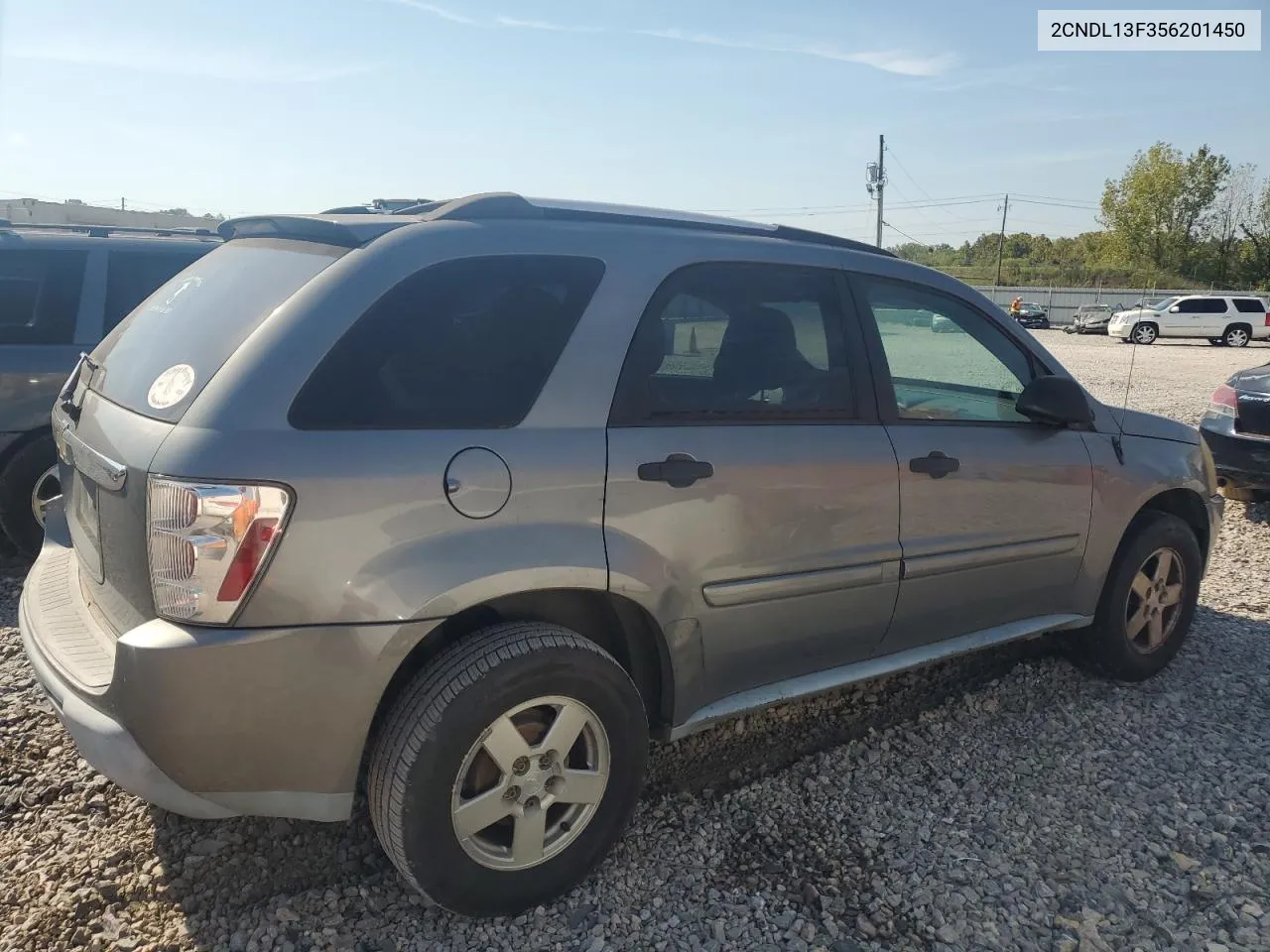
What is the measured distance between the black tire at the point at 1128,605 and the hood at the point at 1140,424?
1.16 ft

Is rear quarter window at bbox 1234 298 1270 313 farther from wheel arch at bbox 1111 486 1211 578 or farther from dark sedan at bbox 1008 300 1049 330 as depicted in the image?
wheel arch at bbox 1111 486 1211 578

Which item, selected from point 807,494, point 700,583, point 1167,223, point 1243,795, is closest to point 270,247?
point 700,583

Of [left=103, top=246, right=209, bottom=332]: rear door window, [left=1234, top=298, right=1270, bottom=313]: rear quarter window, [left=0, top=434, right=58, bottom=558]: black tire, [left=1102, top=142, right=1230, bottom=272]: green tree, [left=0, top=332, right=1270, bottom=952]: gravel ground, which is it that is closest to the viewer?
[left=0, top=332, right=1270, bottom=952]: gravel ground

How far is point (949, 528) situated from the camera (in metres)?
3.23

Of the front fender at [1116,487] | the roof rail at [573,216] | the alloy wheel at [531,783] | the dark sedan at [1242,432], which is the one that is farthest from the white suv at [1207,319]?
the alloy wheel at [531,783]

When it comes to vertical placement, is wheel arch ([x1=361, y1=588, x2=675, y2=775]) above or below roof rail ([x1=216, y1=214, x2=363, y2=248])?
below

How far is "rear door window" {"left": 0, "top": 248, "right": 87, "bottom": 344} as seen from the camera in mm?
5098

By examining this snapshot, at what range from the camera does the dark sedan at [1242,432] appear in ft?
21.8

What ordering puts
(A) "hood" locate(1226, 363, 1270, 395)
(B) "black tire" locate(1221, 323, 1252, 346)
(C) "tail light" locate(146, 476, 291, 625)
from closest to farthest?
(C) "tail light" locate(146, 476, 291, 625) < (A) "hood" locate(1226, 363, 1270, 395) < (B) "black tire" locate(1221, 323, 1252, 346)

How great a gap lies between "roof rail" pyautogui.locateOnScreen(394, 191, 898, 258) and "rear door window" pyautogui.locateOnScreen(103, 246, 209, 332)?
3344mm

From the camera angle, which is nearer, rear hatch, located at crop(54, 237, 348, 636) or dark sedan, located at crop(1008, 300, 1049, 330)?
rear hatch, located at crop(54, 237, 348, 636)

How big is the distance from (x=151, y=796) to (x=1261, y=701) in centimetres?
416

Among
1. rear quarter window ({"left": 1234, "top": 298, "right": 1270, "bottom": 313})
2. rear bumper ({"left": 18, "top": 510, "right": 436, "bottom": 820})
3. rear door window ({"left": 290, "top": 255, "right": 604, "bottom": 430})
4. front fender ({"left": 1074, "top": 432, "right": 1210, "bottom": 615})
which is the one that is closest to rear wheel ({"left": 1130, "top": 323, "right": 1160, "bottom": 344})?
rear quarter window ({"left": 1234, "top": 298, "right": 1270, "bottom": 313})

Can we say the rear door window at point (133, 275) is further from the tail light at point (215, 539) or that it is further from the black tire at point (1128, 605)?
the black tire at point (1128, 605)
